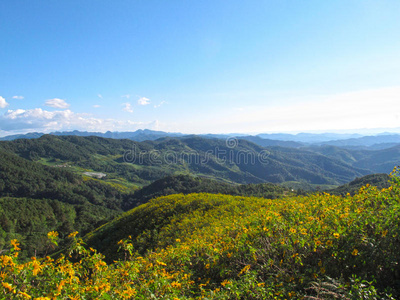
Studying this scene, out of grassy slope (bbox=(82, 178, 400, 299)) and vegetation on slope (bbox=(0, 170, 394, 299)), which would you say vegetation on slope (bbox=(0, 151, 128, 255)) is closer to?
vegetation on slope (bbox=(0, 170, 394, 299))

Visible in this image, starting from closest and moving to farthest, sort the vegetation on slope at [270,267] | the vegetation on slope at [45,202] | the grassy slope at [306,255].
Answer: the vegetation on slope at [270,267], the grassy slope at [306,255], the vegetation on slope at [45,202]

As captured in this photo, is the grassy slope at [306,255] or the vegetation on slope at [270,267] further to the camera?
the grassy slope at [306,255]

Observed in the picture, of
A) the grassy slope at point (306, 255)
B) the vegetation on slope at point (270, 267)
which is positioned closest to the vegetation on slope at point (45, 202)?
the vegetation on slope at point (270, 267)

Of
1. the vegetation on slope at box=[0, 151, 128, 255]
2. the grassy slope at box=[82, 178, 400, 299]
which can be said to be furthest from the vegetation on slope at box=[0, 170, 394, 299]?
the vegetation on slope at box=[0, 151, 128, 255]

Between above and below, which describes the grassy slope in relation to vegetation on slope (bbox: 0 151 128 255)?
above

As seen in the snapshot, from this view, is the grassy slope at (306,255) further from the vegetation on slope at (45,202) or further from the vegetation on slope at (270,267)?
the vegetation on slope at (45,202)

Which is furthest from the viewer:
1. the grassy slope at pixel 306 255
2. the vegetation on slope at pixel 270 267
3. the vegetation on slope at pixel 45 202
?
the vegetation on slope at pixel 45 202

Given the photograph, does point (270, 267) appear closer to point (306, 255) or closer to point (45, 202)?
point (306, 255)

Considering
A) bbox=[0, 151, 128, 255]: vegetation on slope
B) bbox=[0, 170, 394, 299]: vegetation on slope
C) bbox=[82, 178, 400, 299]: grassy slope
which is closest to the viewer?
bbox=[0, 170, 394, 299]: vegetation on slope

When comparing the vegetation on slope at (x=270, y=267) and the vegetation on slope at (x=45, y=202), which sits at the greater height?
the vegetation on slope at (x=270, y=267)

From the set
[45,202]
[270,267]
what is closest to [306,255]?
[270,267]

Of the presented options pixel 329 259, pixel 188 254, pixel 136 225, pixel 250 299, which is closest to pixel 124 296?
pixel 250 299

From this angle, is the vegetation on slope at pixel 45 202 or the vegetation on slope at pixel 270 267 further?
the vegetation on slope at pixel 45 202

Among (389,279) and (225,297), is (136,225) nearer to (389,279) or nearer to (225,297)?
(225,297)
